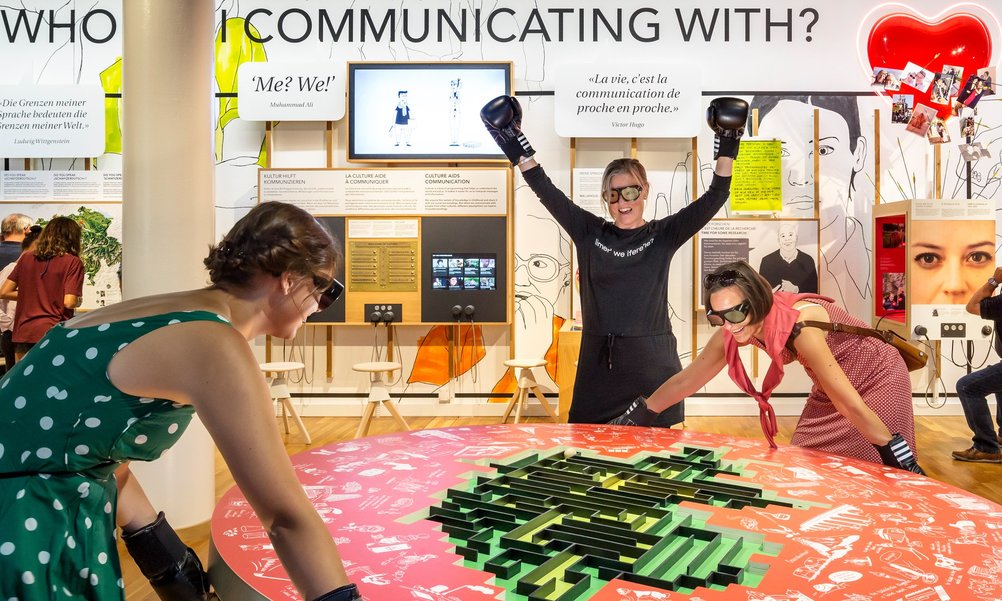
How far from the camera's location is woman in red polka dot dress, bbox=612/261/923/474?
7.93 ft

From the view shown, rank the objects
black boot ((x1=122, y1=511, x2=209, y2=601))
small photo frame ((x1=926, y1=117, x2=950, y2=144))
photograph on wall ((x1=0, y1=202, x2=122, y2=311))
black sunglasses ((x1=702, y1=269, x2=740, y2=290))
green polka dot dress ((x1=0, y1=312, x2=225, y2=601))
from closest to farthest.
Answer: green polka dot dress ((x1=0, y1=312, x2=225, y2=601))
black boot ((x1=122, y1=511, x2=209, y2=601))
black sunglasses ((x1=702, y1=269, x2=740, y2=290))
small photo frame ((x1=926, y1=117, x2=950, y2=144))
photograph on wall ((x1=0, y1=202, x2=122, y2=311))

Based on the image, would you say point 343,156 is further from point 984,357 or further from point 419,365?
point 984,357

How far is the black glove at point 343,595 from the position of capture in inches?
45.9

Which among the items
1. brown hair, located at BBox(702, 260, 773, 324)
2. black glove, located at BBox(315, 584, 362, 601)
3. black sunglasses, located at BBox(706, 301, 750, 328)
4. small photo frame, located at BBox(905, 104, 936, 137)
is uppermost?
small photo frame, located at BBox(905, 104, 936, 137)

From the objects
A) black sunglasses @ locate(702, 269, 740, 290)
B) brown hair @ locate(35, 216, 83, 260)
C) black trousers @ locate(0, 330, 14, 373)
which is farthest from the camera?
black trousers @ locate(0, 330, 14, 373)

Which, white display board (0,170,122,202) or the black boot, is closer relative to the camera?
the black boot

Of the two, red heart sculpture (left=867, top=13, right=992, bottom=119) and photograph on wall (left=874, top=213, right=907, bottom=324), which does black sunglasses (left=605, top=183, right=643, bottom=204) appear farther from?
red heart sculpture (left=867, top=13, right=992, bottom=119)

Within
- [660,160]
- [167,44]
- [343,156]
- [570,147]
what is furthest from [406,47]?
[167,44]

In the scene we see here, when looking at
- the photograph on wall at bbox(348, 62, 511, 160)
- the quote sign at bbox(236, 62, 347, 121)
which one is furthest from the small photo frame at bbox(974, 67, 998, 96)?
the quote sign at bbox(236, 62, 347, 121)

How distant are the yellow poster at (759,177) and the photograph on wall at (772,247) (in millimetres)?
139

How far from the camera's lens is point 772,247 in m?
6.65

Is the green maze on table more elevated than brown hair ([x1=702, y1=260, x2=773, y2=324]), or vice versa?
brown hair ([x1=702, y1=260, x2=773, y2=324])

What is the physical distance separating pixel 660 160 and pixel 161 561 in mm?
5711

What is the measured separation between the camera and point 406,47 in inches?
267
